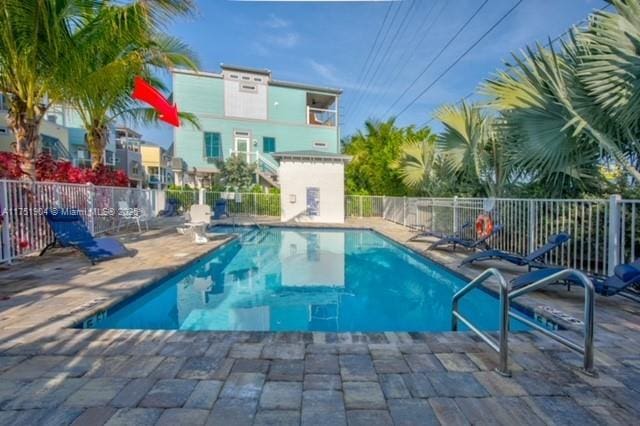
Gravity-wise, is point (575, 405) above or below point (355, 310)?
above

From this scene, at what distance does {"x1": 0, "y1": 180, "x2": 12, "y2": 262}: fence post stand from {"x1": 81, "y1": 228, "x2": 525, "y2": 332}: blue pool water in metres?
3.11

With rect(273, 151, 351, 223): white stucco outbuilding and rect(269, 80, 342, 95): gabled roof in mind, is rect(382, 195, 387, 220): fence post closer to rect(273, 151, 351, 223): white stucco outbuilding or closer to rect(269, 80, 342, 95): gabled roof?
rect(273, 151, 351, 223): white stucco outbuilding

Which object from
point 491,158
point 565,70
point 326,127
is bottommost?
point 491,158

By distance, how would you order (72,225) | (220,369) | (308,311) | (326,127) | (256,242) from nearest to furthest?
1. (220,369)
2. (308,311)
3. (72,225)
4. (256,242)
5. (326,127)

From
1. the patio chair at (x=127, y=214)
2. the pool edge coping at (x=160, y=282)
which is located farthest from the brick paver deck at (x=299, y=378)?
the patio chair at (x=127, y=214)

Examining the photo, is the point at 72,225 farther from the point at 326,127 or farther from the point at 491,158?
the point at 326,127

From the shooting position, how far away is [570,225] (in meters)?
6.09

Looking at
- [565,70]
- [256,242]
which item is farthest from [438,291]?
[256,242]

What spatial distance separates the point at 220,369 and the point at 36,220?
697 cm

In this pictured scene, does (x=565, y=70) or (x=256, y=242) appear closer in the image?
(x=565, y=70)

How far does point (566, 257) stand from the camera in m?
6.23

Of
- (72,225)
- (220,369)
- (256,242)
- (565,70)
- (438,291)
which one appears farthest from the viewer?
(256,242)

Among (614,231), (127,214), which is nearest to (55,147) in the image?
(127,214)

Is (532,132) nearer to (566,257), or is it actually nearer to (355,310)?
(566,257)
